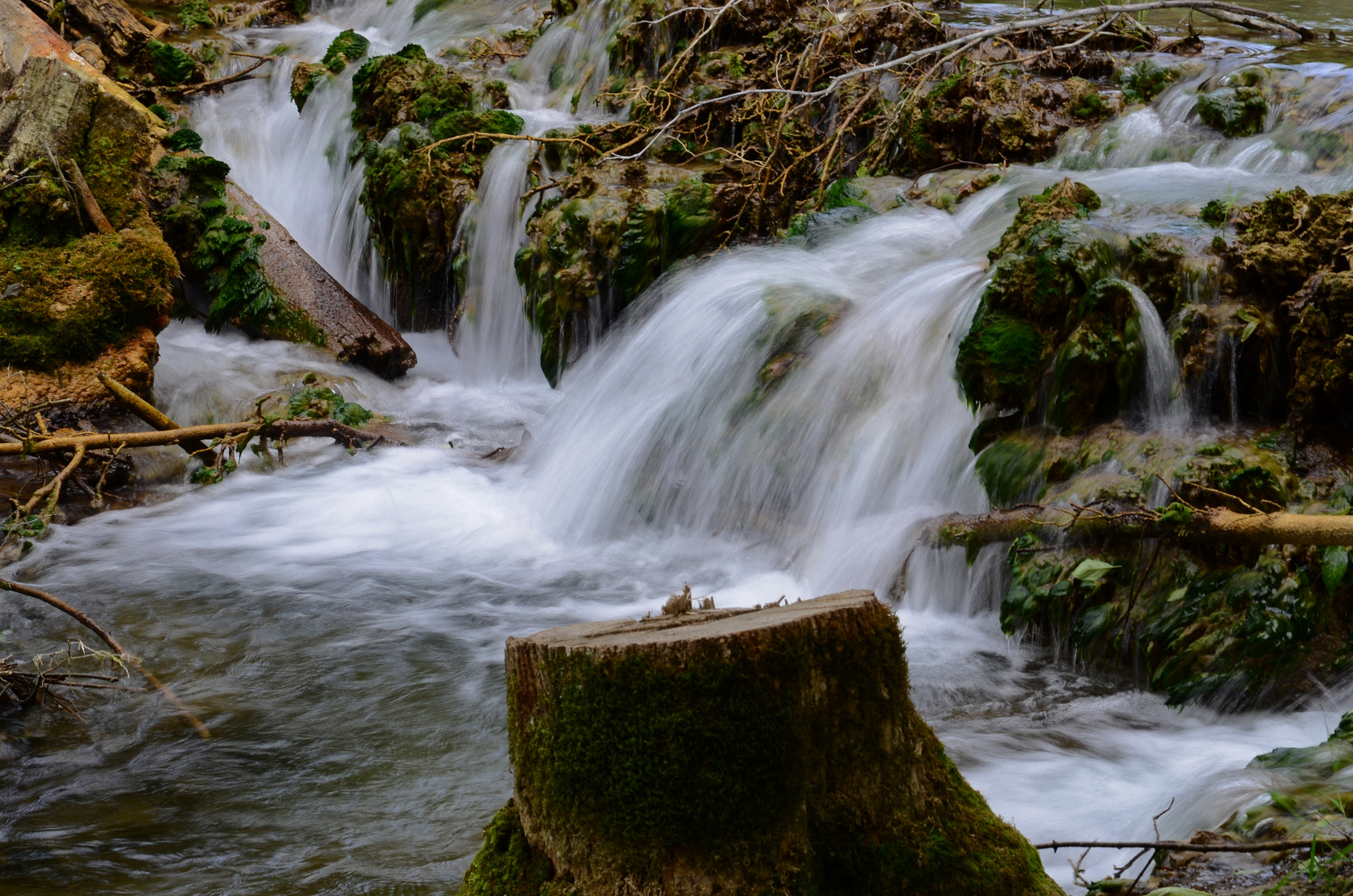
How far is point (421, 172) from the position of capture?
32.6 ft

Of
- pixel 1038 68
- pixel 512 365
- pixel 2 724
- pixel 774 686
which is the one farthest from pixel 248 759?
pixel 1038 68

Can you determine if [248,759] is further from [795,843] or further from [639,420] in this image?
[639,420]

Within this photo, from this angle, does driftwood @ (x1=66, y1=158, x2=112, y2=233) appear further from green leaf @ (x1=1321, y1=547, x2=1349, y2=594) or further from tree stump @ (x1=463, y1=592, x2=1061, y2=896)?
green leaf @ (x1=1321, y1=547, x2=1349, y2=594)

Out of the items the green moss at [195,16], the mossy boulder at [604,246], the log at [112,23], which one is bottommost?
the mossy boulder at [604,246]

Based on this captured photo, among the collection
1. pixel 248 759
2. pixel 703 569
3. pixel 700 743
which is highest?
pixel 700 743

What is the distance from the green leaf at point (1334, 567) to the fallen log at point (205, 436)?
595cm

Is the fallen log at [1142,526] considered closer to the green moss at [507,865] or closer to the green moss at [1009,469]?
the green moss at [1009,469]

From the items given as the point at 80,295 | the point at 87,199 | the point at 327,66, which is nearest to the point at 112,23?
the point at 327,66

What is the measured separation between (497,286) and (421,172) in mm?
1213

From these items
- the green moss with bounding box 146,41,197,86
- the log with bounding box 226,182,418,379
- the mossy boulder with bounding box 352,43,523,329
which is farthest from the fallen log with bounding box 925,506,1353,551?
the green moss with bounding box 146,41,197,86

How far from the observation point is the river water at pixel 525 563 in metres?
3.91

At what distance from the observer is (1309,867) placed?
2.40 m

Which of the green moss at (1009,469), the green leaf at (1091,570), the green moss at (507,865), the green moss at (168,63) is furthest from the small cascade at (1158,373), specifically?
the green moss at (168,63)

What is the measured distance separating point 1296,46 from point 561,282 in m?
6.11
